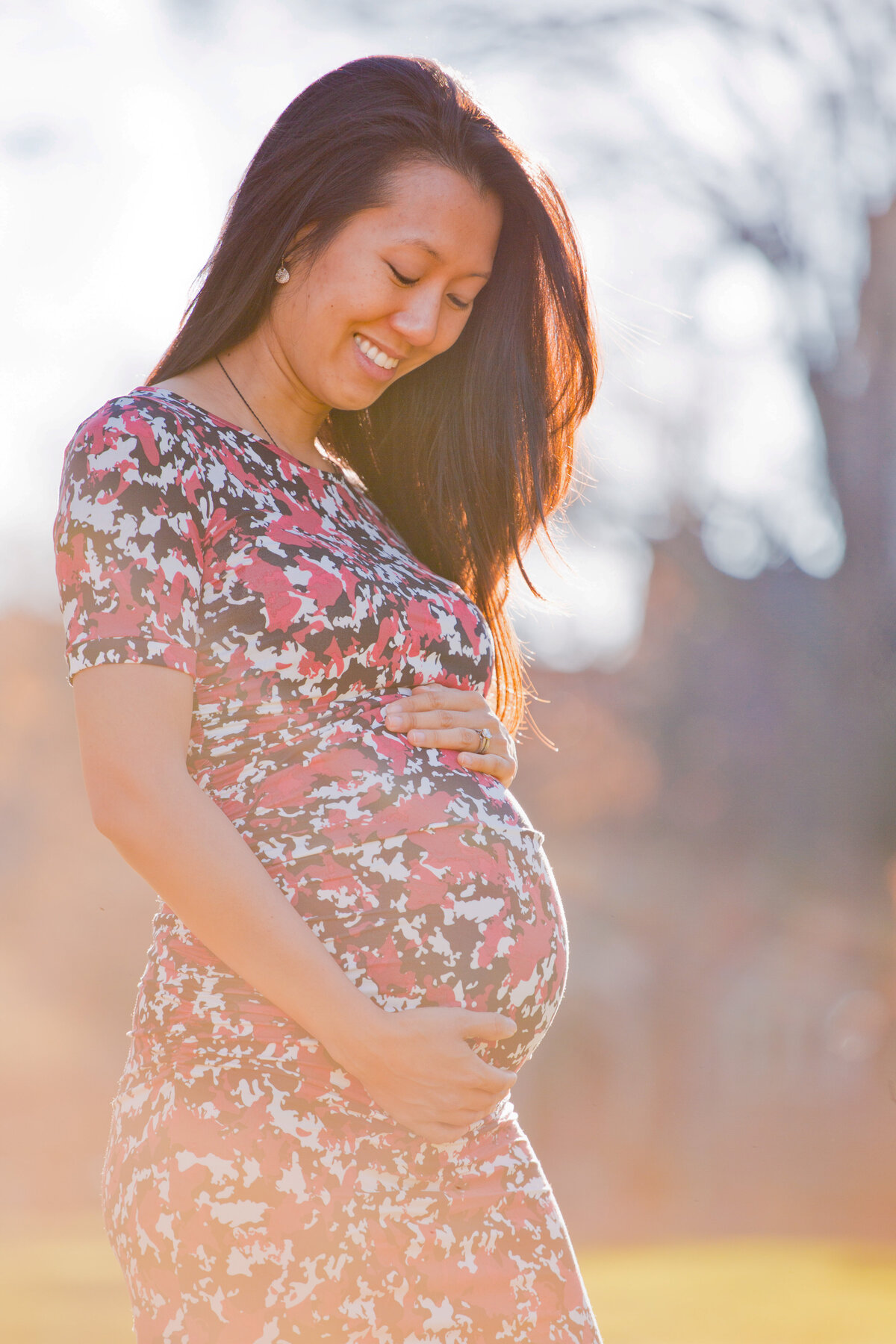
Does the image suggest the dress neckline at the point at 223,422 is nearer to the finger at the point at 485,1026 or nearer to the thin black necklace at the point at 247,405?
the thin black necklace at the point at 247,405

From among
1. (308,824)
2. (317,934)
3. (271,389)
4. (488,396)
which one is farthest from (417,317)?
(317,934)

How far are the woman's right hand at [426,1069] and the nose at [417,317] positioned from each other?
79cm

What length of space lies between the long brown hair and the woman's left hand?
0.36 meters

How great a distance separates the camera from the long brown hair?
5.11 ft

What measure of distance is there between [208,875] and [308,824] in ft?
0.44

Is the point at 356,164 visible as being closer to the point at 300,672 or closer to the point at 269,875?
the point at 300,672

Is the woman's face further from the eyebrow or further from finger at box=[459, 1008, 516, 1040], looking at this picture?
finger at box=[459, 1008, 516, 1040]

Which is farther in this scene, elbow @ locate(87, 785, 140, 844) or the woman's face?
the woman's face

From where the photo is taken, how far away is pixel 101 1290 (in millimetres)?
3830

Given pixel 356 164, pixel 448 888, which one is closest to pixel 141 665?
pixel 448 888

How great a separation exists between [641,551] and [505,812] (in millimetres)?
9100

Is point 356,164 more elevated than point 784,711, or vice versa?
point 784,711

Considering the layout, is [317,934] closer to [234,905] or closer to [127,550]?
[234,905]

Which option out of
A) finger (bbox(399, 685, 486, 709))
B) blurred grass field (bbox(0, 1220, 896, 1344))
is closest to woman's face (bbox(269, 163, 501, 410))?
finger (bbox(399, 685, 486, 709))
